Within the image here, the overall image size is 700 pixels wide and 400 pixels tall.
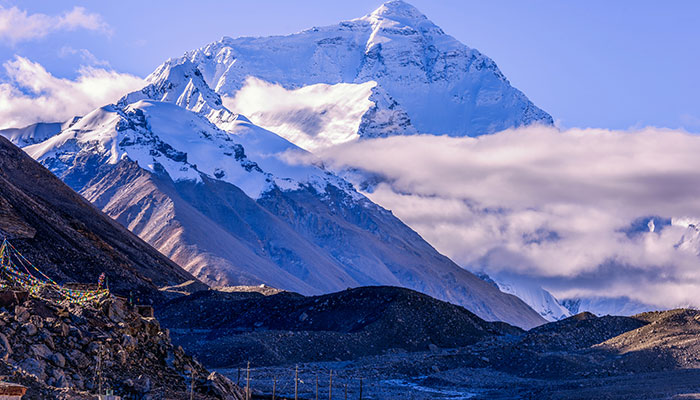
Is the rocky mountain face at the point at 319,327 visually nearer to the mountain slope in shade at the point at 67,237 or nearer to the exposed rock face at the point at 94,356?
the mountain slope in shade at the point at 67,237

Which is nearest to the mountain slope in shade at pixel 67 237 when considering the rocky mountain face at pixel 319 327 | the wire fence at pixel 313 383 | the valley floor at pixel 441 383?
the rocky mountain face at pixel 319 327

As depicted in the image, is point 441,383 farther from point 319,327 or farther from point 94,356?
point 94,356

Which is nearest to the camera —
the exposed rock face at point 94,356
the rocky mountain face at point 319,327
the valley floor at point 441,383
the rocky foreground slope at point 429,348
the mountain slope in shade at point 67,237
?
the exposed rock face at point 94,356

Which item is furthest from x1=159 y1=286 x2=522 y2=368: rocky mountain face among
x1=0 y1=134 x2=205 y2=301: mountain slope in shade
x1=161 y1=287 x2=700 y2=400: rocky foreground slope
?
x1=0 y1=134 x2=205 y2=301: mountain slope in shade

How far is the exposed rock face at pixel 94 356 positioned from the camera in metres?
36.4

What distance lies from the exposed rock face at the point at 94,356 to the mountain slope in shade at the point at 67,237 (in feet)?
208

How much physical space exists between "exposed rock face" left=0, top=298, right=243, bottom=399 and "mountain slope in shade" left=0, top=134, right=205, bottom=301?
63519 millimetres

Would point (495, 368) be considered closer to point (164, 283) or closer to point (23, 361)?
point (23, 361)

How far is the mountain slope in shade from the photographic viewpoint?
363ft

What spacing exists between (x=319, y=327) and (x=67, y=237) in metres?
44.3

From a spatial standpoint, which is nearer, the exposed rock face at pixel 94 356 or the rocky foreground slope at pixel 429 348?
the exposed rock face at pixel 94 356

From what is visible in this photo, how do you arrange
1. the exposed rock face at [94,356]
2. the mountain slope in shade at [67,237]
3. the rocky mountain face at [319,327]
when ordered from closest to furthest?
the exposed rock face at [94,356] < the rocky mountain face at [319,327] < the mountain slope in shade at [67,237]

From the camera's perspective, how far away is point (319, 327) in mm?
93312

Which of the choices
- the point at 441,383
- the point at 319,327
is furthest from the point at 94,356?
the point at 319,327
